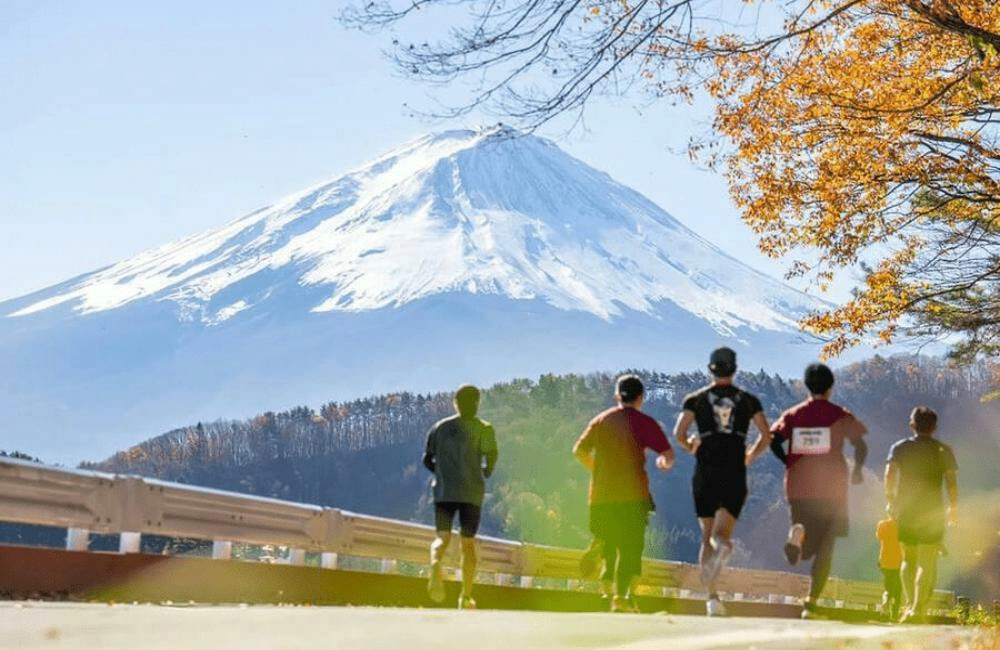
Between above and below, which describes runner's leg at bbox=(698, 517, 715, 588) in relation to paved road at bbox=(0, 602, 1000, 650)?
above

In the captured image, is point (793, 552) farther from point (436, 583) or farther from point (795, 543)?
point (436, 583)

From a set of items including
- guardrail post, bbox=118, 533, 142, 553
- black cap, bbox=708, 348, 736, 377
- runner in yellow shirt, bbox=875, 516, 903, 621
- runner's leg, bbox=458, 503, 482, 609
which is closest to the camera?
black cap, bbox=708, 348, 736, 377

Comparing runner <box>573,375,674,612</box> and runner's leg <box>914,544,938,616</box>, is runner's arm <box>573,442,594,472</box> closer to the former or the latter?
runner <box>573,375,674,612</box>

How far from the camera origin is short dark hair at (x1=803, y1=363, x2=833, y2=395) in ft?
39.2

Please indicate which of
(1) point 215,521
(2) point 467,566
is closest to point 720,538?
(2) point 467,566

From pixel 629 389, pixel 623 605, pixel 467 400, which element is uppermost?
pixel 467 400

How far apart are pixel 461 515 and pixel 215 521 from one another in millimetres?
2475

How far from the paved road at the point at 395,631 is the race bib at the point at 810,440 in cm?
126

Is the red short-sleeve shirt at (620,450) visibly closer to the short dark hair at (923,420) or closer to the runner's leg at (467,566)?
the runner's leg at (467,566)

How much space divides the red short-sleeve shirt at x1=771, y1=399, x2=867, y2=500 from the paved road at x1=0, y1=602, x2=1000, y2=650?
1035 mm

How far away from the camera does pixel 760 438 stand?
11.9m

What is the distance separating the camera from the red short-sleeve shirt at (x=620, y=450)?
12234 mm

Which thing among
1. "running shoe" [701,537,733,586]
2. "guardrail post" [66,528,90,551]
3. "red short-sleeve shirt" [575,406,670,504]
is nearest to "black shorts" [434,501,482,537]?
"red short-sleeve shirt" [575,406,670,504]

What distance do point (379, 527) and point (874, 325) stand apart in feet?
25.5
